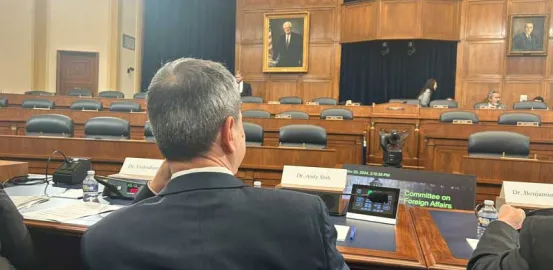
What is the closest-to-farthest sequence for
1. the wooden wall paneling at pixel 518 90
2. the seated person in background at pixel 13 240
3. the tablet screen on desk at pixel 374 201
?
the seated person in background at pixel 13 240, the tablet screen on desk at pixel 374 201, the wooden wall paneling at pixel 518 90

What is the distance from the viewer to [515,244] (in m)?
1.05

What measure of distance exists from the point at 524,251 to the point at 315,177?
1.06 meters

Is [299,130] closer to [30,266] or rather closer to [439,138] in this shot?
Answer: [439,138]

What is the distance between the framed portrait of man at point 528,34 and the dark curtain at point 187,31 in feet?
21.5

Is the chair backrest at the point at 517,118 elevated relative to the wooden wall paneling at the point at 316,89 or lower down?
lower down

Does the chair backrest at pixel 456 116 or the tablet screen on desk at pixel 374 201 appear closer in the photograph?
the tablet screen on desk at pixel 374 201

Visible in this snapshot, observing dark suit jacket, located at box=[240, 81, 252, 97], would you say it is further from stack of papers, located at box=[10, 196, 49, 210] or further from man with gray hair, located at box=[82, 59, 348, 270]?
man with gray hair, located at box=[82, 59, 348, 270]

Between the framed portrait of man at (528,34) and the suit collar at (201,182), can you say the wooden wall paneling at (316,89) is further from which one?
the suit collar at (201,182)

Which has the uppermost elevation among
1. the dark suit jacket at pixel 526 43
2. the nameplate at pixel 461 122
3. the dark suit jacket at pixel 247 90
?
the dark suit jacket at pixel 526 43

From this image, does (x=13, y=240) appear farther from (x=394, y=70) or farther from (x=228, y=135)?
(x=394, y=70)

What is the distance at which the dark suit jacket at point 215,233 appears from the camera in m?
0.82

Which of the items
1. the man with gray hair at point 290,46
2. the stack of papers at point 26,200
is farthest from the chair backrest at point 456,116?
the stack of papers at point 26,200

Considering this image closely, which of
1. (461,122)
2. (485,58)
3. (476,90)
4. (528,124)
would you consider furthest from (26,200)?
(485,58)

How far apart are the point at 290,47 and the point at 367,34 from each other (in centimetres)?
182
